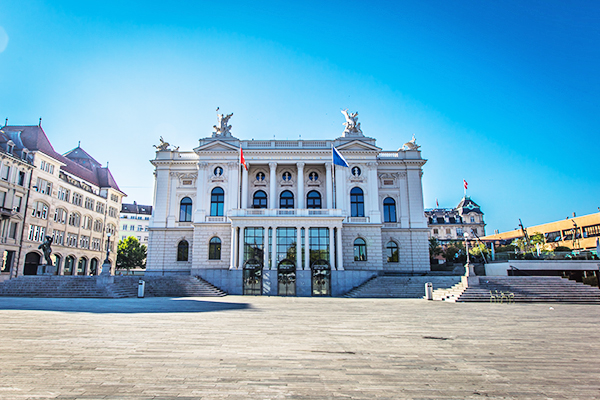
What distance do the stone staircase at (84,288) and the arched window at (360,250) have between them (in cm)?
1694

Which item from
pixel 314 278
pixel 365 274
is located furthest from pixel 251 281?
pixel 365 274

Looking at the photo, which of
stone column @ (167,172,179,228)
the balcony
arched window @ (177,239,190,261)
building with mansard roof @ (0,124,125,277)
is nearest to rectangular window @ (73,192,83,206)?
building with mansard roof @ (0,124,125,277)

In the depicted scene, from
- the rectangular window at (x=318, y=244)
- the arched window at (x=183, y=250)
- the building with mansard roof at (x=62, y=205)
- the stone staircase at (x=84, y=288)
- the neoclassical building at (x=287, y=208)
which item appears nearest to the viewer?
the stone staircase at (x=84, y=288)

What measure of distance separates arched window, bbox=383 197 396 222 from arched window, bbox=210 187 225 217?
20.8m

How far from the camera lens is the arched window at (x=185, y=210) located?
45.3m

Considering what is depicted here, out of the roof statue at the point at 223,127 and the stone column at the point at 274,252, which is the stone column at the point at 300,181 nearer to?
the stone column at the point at 274,252

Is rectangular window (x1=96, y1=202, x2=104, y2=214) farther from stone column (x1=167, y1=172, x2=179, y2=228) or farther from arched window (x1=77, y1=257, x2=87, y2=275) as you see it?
stone column (x1=167, y1=172, x2=179, y2=228)

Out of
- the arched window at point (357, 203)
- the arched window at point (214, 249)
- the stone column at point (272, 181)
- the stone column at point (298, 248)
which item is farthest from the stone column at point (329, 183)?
the arched window at point (214, 249)

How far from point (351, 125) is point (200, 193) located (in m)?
21.4

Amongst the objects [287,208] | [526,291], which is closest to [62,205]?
[287,208]

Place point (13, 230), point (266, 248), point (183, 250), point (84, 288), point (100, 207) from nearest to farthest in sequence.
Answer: point (84, 288)
point (266, 248)
point (183, 250)
point (13, 230)
point (100, 207)

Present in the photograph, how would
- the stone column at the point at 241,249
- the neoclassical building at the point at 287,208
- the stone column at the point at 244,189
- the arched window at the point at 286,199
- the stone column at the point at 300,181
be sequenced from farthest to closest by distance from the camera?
the arched window at the point at 286,199 < the stone column at the point at 300,181 < the stone column at the point at 244,189 < the neoclassical building at the point at 287,208 < the stone column at the point at 241,249

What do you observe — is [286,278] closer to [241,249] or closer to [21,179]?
[241,249]

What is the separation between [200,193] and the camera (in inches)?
1735
